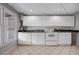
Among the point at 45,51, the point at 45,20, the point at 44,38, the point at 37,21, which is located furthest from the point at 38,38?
the point at 45,51

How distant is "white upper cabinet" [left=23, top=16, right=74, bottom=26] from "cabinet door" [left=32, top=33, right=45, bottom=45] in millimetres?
938

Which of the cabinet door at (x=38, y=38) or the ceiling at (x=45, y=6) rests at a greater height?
the ceiling at (x=45, y=6)

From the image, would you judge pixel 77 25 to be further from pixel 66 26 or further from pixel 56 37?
pixel 56 37

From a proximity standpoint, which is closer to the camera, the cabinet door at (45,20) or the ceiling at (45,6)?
the ceiling at (45,6)

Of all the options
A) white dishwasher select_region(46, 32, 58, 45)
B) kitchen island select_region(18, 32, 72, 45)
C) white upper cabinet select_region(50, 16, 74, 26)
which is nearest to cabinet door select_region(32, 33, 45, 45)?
kitchen island select_region(18, 32, 72, 45)

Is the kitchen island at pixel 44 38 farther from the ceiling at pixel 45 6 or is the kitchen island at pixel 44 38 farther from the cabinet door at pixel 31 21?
the ceiling at pixel 45 6

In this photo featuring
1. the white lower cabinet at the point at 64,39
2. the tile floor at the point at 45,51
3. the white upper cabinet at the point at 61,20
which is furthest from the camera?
the white upper cabinet at the point at 61,20

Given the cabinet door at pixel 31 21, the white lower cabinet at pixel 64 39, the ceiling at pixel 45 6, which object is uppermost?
the ceiling at pixel 45 6

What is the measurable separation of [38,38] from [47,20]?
139 cm

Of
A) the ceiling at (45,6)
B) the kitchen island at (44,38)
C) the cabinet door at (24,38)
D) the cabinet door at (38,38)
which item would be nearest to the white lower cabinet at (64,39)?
the kitchen island at (44,38)

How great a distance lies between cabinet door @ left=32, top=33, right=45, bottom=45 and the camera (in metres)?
5.74

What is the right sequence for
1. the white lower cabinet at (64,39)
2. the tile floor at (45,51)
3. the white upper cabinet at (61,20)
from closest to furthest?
the tile floor at (45,51) → the white lower cabinet at (64,39) → the white upper cabinet at (61,20)

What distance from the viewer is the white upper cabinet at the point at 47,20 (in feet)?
21.1

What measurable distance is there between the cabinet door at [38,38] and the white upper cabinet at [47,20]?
36.9 inches
